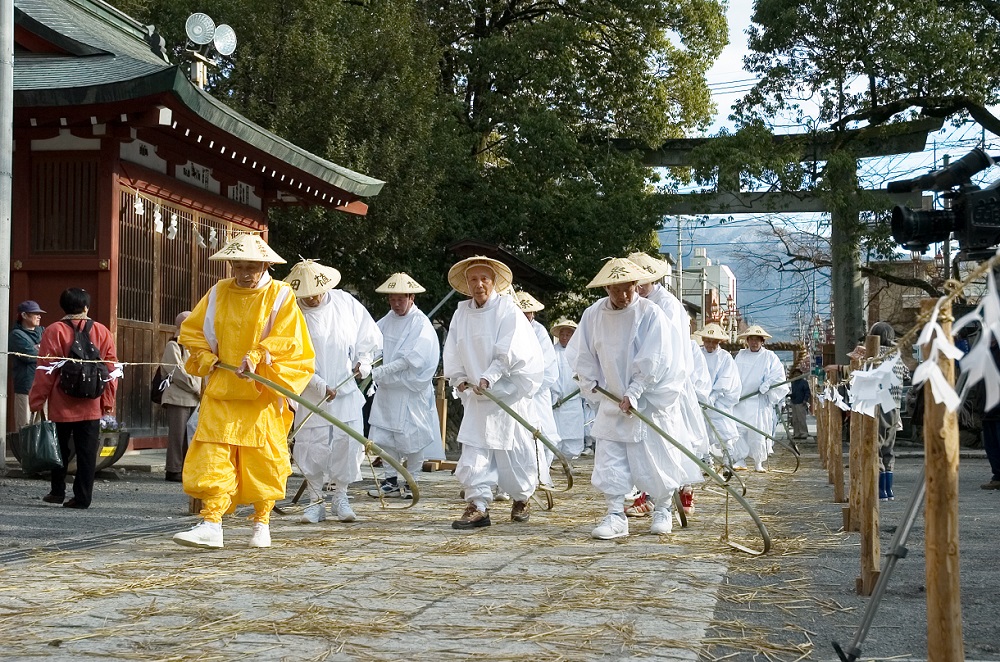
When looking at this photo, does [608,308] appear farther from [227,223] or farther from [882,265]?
[882,265]

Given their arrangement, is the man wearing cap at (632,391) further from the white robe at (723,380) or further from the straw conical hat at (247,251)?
the white robe at (723,380)

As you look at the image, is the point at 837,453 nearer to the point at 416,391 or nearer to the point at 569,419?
the point at 416,391

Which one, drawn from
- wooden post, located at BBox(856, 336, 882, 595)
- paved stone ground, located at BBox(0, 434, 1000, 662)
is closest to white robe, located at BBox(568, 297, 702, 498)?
paved stone ground, located at BBox(0, 434, 1000, 662)

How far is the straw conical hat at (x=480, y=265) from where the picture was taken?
9.02 meters

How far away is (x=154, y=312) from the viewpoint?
45.5 ft

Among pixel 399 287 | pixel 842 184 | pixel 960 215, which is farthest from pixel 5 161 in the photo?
pixel 842 184

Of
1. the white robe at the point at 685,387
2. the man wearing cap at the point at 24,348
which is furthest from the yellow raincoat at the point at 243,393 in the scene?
the man wearing cap at the point at 24,348

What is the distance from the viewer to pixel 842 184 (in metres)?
19.5

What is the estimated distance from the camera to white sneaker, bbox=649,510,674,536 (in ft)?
26.4

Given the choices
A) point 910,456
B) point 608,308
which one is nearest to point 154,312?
point 608,308

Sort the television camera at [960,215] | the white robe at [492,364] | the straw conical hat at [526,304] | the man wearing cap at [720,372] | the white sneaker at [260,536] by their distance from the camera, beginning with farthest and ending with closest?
the man wearing cap at [720,372] < the straw conical hat at [526,304] < the white robe at [492,364] < the white sneaker at [260,536] < the television camera at [960,215]

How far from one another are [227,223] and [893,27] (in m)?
10.6

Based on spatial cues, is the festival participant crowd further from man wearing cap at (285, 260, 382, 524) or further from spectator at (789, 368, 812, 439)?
spectator at (789, 368, 812, 439)

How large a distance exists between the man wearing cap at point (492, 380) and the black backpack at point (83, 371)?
101 inches
